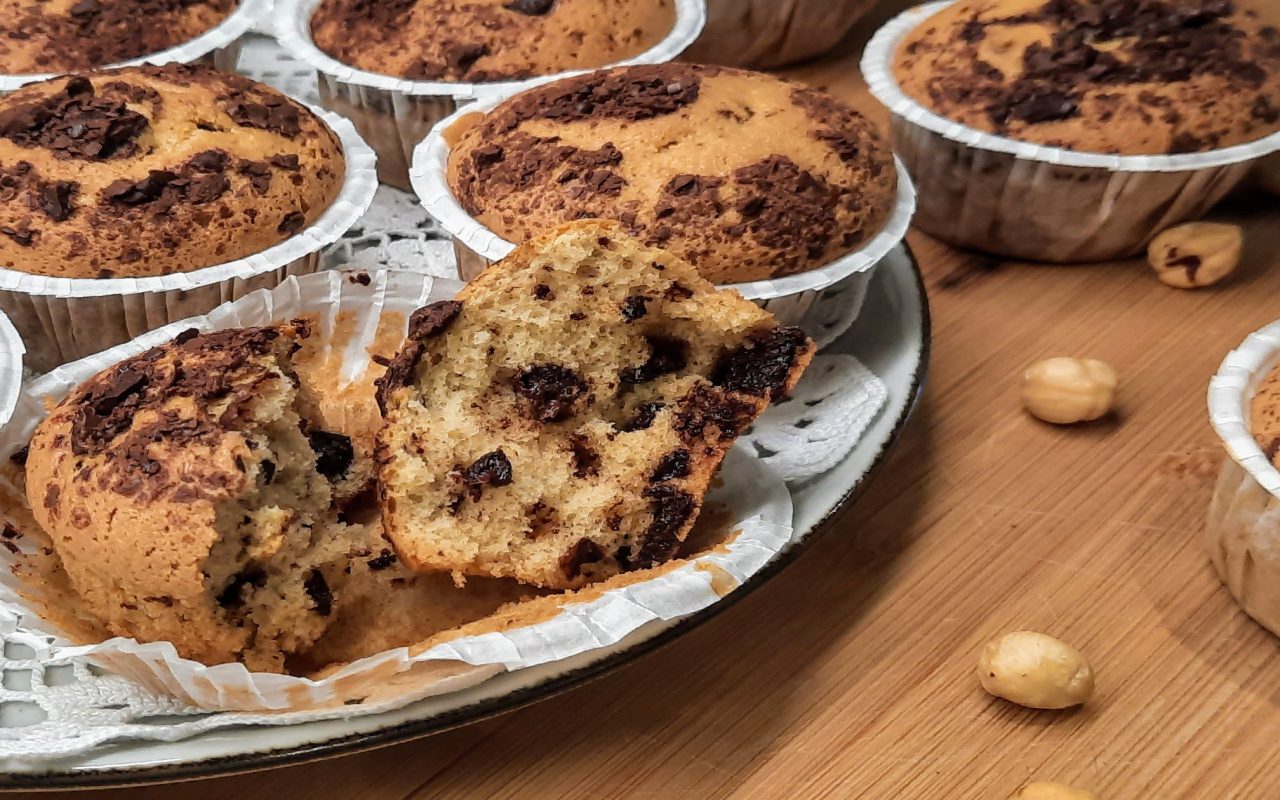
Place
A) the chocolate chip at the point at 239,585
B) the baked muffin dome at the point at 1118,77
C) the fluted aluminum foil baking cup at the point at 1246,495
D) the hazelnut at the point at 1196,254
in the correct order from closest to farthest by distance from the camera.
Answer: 1. the chocolate chip at the point at 239,585
2. the fluted aluminum foil baking cup at the point at 1246,495
3. the baked muffin dome at the point at 1118,77
4. the hazelnut at the point at 1196,254

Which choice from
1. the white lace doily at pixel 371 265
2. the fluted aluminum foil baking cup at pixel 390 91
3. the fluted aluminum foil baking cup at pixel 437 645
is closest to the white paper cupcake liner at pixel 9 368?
the fluted aluminum foil baking cup at pixel 437 645

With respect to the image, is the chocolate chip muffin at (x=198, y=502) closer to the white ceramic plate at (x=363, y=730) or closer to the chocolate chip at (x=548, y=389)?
the white ceramic plate at (x=363, y=730)

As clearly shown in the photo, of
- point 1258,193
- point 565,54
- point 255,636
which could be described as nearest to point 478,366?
point 255,636

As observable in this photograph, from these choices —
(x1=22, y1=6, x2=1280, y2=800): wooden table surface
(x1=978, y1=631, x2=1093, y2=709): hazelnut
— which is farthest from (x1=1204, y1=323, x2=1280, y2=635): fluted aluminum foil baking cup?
(x1=978, y1=631, x2=1093, y2=709): hazelnut

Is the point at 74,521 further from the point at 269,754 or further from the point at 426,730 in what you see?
the point at 426,730

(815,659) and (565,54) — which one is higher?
(565,54)

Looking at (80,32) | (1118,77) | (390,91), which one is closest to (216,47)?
(80,32)
